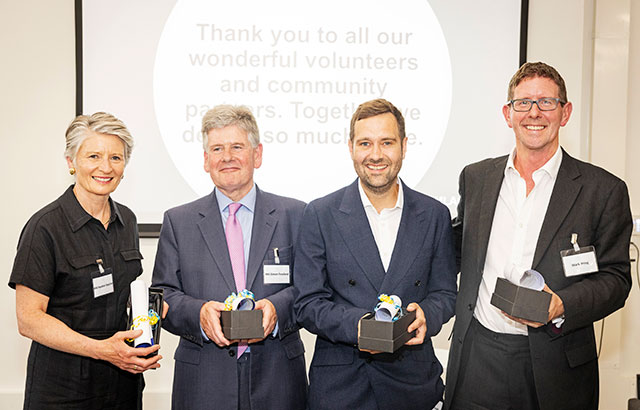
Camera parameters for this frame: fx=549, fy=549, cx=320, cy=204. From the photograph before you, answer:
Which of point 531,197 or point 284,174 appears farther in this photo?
point 284,174

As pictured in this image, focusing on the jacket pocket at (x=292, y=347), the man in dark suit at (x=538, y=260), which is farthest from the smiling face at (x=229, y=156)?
the man in dark suit at (x=538, y=260)

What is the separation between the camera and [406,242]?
7.48 ft

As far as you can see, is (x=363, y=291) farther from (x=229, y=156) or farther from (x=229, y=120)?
(x=229, y=120)

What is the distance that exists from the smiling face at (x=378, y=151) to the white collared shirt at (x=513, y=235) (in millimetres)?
593

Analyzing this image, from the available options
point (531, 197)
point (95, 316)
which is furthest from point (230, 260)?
point (531, 197)

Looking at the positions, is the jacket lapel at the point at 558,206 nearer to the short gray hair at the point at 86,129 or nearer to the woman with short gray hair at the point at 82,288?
the woman with short gray hair at the point at 82,288

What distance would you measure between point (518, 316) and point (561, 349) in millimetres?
411

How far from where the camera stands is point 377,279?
88.5 inches

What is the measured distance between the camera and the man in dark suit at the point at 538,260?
2.33 m

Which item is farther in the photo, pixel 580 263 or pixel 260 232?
pixel 260 232

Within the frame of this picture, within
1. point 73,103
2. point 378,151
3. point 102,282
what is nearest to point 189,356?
point 102,282

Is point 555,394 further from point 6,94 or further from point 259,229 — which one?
point 6,94

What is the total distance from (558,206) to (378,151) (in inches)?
32.6

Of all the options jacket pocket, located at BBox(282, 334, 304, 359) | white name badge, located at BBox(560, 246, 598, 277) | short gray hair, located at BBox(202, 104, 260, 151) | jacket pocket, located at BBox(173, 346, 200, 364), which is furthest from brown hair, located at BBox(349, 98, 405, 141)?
jacket pocket, located at BBox(173, 346, 200, 364)
